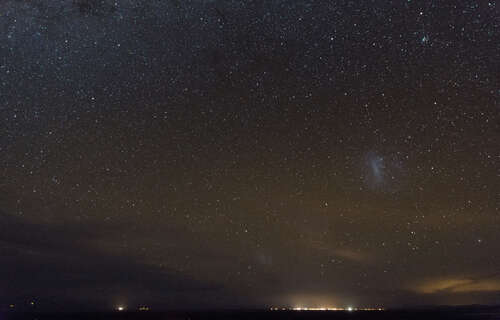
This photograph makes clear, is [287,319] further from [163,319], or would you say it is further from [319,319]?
[163,319]

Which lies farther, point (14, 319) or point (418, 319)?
point (418, 319)

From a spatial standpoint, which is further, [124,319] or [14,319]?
[124,319]

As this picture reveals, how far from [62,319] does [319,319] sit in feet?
291

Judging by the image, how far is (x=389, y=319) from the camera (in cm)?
16650

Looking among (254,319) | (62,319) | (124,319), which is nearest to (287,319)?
(254,319)

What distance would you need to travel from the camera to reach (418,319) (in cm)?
16988

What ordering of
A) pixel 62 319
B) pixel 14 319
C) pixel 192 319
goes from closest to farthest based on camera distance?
pixel 14 319, pixel 192 319, pixel 62 319

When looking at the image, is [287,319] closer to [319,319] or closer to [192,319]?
[319,319]

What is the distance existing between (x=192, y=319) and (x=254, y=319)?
24.7 m

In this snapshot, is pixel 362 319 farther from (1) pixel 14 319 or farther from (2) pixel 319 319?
(1) pixel 14 319

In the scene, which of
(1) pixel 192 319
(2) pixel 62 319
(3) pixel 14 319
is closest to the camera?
(3) pixel 14 319

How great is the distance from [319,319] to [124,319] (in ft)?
210

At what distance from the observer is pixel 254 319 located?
17850 centimetres

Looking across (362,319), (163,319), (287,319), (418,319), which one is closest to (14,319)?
(163,319)
